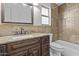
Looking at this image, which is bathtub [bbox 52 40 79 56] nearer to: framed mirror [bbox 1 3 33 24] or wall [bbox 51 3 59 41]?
wall [bbox 51 3 59 41]

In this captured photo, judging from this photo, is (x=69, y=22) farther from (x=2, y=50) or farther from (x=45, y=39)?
(x=2, y=50)

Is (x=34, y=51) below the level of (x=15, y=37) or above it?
below

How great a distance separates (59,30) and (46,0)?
0.45m

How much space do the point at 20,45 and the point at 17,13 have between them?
41 cm

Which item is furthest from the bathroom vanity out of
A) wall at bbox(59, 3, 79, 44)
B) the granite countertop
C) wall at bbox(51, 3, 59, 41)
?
wall at bbox(59, 3, 79, 44)

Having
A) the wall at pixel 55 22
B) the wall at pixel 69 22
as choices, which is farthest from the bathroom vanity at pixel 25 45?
the wall at pixel 69 22

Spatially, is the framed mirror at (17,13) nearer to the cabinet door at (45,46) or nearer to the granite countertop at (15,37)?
the granite countertop at (15,37)

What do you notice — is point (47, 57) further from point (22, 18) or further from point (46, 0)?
point (46, 0)

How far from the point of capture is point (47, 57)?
1.53 meters

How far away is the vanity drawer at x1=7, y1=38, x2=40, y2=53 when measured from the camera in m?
1.30

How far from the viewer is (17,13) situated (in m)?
1.47

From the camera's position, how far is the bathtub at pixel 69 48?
1507 mm

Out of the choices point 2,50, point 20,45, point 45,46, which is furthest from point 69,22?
point 2,50

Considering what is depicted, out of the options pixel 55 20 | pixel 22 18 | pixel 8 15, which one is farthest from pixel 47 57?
pixel 8 15
